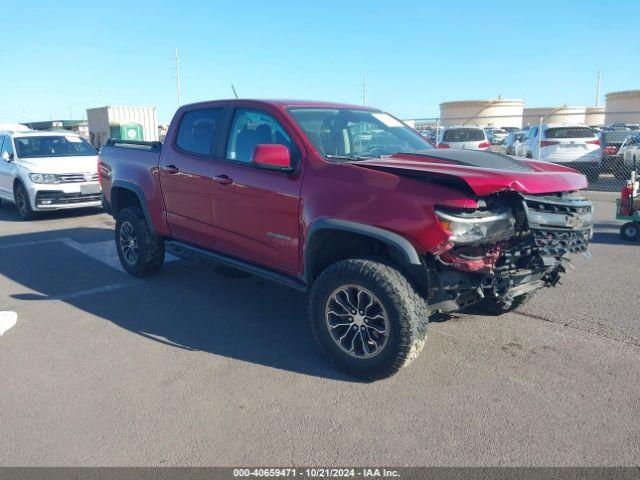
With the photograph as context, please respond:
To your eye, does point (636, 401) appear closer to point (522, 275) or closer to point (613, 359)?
point (613, 359)

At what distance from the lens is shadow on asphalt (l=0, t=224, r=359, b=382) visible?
4395 mm

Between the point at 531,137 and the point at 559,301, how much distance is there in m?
12.2

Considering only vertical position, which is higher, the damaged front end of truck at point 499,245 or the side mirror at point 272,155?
the side mirror at point 272,155

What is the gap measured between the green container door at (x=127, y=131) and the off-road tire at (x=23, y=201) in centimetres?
1431

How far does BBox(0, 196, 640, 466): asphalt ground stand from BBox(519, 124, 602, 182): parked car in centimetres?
1017

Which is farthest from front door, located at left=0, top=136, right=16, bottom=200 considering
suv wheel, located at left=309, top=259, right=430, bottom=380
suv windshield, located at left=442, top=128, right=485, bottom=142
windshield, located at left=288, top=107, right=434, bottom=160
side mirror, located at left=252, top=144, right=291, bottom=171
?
suv windshield, located at left=442, top=128, right=485, bottom=142

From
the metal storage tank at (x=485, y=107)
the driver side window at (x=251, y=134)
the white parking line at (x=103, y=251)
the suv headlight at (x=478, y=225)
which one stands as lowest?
the white parking line at (x=103, y=251)

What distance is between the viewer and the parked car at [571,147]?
14.9 meters

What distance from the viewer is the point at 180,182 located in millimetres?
5395

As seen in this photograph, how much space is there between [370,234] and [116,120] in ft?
83.4

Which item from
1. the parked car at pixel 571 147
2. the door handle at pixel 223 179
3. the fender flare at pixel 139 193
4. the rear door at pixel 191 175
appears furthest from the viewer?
the parked car at pixel 571 147

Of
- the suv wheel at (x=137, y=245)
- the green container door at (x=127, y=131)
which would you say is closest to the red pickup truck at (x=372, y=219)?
the suv wheel at (x=137, y=245)

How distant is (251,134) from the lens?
4.78m

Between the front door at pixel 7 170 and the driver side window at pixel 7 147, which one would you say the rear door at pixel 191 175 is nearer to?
the front door at pixel 7 170
